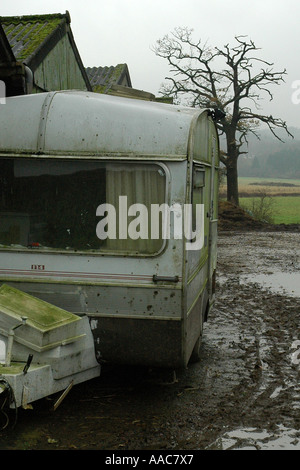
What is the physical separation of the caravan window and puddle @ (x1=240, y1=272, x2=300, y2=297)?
7820mm

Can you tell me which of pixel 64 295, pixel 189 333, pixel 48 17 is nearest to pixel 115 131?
pixel 64 295

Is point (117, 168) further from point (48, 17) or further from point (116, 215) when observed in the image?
point (48, 17)

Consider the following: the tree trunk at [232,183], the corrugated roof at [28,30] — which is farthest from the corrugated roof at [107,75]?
the corrugated roof at [28,30]

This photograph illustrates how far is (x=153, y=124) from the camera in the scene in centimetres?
551

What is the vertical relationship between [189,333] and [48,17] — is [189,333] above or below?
below

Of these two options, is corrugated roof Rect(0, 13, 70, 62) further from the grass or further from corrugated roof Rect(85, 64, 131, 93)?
the grass

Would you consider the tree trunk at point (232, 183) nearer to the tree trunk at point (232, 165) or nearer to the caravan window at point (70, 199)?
the tree trunk at point (232, 165)

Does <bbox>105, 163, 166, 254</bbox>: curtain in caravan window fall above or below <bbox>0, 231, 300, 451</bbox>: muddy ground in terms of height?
above

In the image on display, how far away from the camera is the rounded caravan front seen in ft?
17.9

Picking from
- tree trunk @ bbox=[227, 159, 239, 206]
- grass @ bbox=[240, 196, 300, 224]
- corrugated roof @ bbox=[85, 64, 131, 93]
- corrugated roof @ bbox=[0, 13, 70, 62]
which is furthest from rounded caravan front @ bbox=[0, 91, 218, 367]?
tree trunk @ bbox=[227, 159, 239, 206]

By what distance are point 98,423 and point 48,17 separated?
14698mm

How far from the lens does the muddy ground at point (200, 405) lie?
4.91 metres
